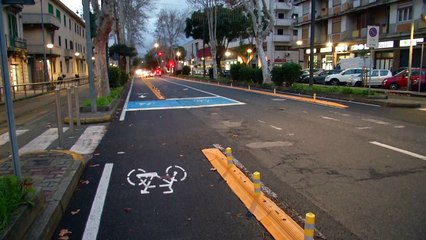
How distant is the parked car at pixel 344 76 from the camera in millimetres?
31816

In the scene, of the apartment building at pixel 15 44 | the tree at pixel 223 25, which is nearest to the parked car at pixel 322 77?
the tree at pixel 223 25

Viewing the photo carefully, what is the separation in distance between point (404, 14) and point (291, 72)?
17912mm

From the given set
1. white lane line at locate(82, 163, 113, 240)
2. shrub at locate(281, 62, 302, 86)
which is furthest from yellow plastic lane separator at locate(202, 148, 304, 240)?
shrub at locate(281, 62, 302, 86)

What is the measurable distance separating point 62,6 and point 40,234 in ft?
184

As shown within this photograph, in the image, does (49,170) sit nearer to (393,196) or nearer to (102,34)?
(393,196)

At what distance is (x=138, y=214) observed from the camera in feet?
15.2

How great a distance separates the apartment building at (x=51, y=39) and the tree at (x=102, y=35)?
23.3 metres

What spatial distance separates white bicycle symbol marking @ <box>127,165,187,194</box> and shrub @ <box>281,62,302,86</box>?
19.9m

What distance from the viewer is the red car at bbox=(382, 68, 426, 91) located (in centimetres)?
2475

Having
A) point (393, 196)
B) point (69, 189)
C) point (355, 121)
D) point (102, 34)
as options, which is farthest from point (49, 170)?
point (102, 34)

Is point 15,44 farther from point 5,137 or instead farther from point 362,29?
point 362,29

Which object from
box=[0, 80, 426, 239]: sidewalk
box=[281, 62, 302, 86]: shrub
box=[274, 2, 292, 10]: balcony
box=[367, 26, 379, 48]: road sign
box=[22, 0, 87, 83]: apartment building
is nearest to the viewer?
box=[0, 80, 426, 239]: sidewalk

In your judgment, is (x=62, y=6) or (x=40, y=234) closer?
(x=40, y=234)

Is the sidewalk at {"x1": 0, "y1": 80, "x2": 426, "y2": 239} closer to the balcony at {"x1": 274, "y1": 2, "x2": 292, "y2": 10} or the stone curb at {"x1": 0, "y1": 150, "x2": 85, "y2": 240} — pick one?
the stone curb at {"x1": 0, "y1": 150, "x2": 85, "y2": 240}
